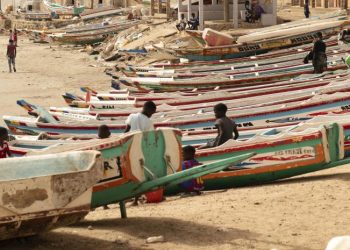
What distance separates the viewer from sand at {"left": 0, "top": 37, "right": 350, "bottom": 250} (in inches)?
348

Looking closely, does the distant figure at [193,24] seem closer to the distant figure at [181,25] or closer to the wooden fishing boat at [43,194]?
the distant figure at [181,25]

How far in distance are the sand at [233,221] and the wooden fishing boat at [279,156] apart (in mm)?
199

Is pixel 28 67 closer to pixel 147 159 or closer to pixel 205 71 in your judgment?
pixel 205 71

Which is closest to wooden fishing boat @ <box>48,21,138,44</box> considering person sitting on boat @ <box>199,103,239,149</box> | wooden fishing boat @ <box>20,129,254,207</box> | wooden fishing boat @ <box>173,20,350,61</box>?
wooden fishing boat @ <box>173,20,350,61</box>

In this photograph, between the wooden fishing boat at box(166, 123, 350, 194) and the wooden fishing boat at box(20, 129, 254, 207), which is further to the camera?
the wooden fishing boat at box(166, 123, 350, 194)

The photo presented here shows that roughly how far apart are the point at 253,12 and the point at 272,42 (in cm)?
625

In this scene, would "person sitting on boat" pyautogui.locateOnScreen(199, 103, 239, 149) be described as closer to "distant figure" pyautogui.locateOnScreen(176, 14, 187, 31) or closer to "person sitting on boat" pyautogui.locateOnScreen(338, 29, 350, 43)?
"person sitting on boat" pyautogui.locateOnScreen(338, 29, 350, 43)

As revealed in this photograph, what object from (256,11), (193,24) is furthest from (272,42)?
(193,24)

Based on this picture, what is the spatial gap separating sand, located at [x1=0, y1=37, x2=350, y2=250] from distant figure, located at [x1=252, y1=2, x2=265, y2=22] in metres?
21.9

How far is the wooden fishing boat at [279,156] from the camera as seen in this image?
38.9 ft

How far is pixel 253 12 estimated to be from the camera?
33969mm

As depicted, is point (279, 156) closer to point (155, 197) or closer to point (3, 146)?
point (155, 197)

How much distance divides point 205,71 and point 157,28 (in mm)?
14178

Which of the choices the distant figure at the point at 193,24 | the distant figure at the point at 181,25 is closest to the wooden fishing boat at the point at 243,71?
the distant figure at the point at 193,24
